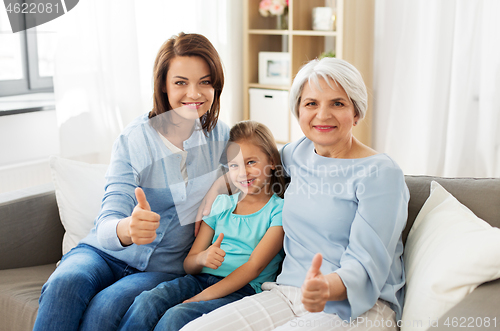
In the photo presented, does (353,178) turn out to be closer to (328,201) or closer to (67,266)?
(328,201)

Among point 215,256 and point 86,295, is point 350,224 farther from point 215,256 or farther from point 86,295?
point 86,295

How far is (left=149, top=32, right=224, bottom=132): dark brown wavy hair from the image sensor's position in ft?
4.62

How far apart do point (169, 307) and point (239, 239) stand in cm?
29

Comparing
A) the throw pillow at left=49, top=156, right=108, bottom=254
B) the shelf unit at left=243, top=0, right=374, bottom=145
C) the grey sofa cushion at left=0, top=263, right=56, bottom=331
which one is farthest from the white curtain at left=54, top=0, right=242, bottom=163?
the grey sofa cushion at left=0, top=263, right=56, bottom=331

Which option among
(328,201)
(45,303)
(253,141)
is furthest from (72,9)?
(328,201)

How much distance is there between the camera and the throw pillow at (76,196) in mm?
1688

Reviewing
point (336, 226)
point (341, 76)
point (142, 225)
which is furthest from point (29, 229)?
point (341, 76)

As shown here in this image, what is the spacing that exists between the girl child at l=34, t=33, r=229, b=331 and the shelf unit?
172 centimetres

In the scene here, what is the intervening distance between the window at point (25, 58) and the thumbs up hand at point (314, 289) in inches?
75.9

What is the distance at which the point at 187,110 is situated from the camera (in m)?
1.44

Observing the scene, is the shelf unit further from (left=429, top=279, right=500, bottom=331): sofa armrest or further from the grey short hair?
(left=429, top=279, right=500, bottom=331): sofa armrest

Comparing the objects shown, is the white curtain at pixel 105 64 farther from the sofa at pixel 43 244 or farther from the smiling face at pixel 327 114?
the smiling face at pixel 327 114

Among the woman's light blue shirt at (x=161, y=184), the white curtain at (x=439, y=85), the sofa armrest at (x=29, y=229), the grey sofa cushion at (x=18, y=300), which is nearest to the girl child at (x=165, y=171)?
the woman's light blue shirt at (x=161, y=184)

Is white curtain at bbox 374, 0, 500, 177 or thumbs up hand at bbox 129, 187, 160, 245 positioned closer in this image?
thumbs up hand at bbox 129, 187, 160, 245
